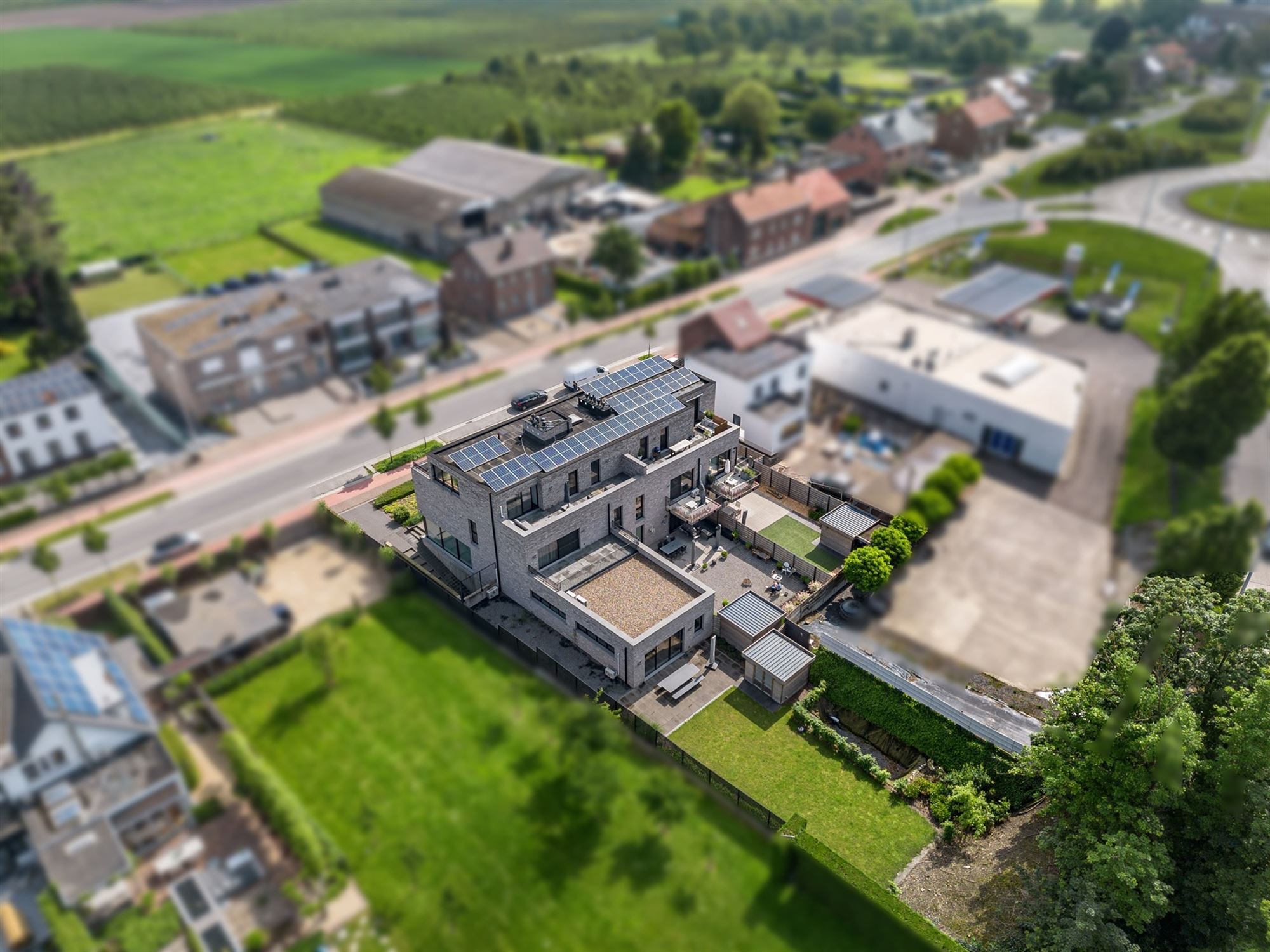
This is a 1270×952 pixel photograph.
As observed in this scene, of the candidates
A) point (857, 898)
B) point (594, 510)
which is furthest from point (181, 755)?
point (857, 898)

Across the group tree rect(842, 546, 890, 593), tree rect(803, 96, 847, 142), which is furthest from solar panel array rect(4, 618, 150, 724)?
tree rect(803, 96, 847, 142)

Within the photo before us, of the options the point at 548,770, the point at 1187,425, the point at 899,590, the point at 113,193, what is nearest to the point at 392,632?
the point at 548,770

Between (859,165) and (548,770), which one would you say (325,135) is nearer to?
(859,165)

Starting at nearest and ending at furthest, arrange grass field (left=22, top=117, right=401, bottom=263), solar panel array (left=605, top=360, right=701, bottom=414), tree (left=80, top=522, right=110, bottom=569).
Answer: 1. solar panel array (left=605, top=360, right=701, bottom=414)
2. tree (left=80, top=522, right=110, bottom=569)
3. grass field (left=22, top=117, right=401, bottom=263)

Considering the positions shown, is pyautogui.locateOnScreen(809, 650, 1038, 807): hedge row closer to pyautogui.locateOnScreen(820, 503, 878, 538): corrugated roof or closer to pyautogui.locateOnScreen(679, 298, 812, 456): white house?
pyautogui.locateOnScreen(820, 503, 878, 538): corrugated roof

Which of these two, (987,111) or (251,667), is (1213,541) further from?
(987,111)
